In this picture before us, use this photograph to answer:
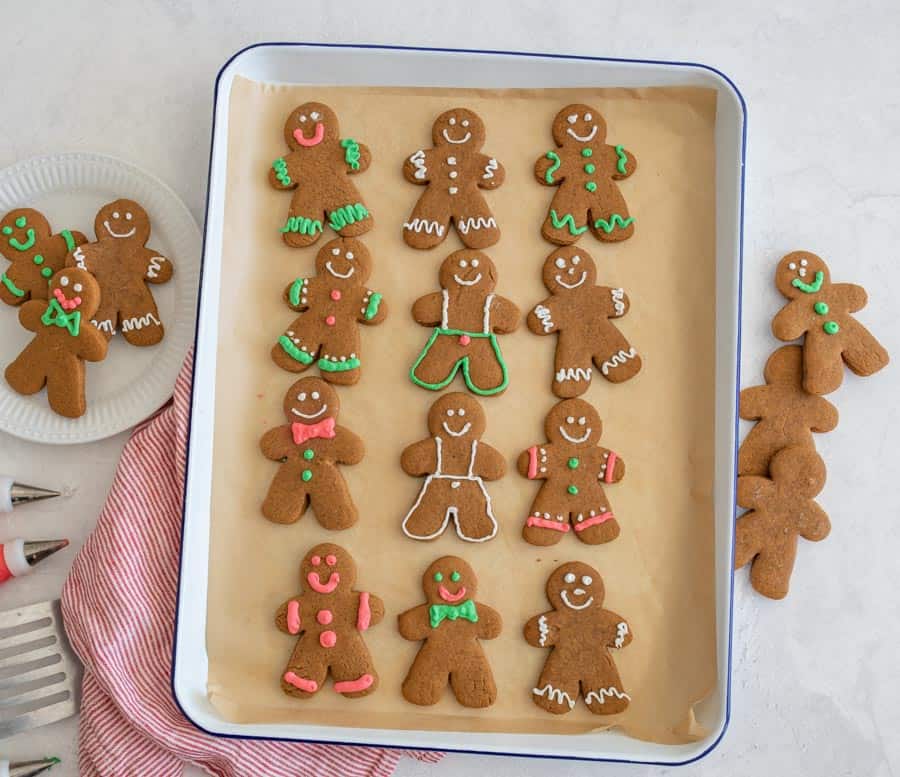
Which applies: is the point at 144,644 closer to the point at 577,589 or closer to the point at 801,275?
the point at 577,589

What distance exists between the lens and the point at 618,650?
1.29 m

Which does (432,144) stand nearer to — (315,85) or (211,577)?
(315,85)

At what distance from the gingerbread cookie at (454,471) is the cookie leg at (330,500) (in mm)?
85

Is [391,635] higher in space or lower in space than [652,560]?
lower

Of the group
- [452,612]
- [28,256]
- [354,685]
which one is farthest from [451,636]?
[28,256]

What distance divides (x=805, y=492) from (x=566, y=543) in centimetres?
36

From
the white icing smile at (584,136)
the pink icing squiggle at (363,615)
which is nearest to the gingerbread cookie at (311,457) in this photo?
the pink icing squiggle at (363,615)

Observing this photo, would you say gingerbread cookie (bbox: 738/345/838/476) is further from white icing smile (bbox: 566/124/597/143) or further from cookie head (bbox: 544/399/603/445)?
white icing smile (bbox: 566/124/597/143)

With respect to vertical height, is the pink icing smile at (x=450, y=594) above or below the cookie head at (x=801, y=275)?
Result: below

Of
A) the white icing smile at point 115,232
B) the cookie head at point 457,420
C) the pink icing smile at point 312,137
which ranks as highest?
the pink icing smile at point 312,137

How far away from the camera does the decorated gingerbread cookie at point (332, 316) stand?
133 centimetres

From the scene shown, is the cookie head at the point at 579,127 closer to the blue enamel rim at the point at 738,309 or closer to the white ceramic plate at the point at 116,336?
the blue enamel rim at the point at 738,309

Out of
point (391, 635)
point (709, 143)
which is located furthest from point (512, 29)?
point (391, 635)

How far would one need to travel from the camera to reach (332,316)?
52.8 inches
